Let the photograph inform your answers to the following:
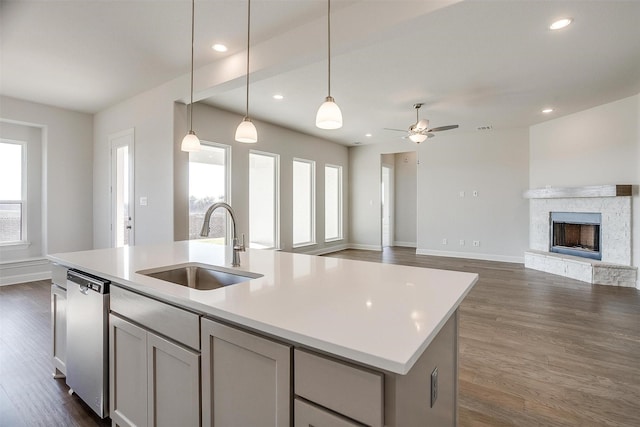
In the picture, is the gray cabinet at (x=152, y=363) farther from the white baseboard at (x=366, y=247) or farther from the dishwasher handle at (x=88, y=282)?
the white baseboard at (x=366, y=247)

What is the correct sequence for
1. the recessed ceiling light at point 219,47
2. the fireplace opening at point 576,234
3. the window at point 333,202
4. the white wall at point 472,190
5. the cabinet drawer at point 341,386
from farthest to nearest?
the window at point 333,202 < the white wall at point 472,190 < the fireplace opening at point 576,234 < the recessed ceiling light at point 219,47 < the cabinet drawer at point 341,386

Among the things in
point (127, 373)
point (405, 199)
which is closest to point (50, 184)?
point (127, 373)

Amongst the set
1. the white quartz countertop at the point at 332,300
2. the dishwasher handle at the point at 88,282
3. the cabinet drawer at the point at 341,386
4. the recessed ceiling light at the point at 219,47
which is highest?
the recessed ceiling light at the point at 219,47

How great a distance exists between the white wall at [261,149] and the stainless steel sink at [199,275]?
7.91 ft

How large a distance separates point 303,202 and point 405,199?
3641 mm

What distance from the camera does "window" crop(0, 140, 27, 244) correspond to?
187 inches

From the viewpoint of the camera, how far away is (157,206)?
4242mm

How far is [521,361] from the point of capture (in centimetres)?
245

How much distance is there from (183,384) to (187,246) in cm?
153

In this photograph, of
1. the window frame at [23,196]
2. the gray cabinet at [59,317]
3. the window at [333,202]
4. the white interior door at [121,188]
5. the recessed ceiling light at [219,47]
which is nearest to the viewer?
the gray cabinet at [59,317]

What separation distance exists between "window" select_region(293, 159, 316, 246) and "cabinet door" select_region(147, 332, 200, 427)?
5386 mm

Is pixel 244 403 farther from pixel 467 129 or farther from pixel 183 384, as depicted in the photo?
pixel 467 129

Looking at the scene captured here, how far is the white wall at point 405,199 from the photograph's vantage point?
9.16m

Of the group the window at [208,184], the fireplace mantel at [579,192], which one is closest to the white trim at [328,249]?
the window at [208,184]
